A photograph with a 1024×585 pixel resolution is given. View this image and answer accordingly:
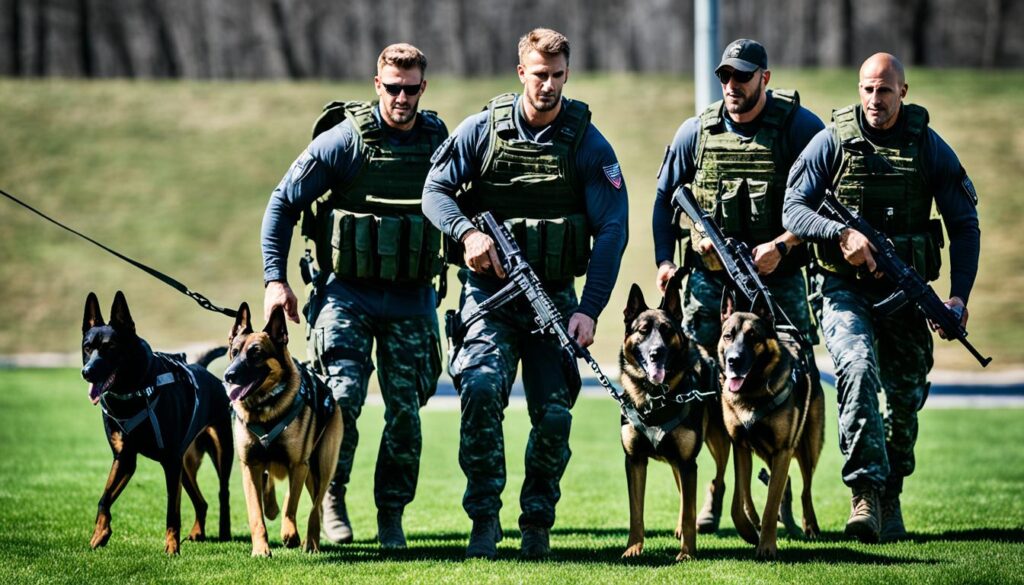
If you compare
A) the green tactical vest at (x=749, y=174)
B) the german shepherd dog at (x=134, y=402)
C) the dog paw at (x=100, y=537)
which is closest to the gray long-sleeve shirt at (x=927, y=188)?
the green tactical vest at (x=749, y=174)

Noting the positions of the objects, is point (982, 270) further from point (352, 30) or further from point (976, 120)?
point (352, 30)

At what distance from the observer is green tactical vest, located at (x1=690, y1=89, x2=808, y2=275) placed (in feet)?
23.2

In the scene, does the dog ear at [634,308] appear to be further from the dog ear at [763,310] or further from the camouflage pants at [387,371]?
the camouflage pants at [387,371]

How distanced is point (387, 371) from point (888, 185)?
2725 mm

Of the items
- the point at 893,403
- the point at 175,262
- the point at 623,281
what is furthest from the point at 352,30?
the point at 893,403

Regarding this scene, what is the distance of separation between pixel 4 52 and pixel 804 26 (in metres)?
14.6

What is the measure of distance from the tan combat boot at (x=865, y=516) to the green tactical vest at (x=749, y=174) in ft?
4.56

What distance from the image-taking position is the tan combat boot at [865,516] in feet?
22.1

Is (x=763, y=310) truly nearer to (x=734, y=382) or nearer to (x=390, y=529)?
(x=734, y=382)

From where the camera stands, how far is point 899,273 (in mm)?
6844

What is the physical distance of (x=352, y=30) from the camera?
25.3 m

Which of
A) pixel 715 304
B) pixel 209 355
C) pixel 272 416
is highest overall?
pixel 715 304

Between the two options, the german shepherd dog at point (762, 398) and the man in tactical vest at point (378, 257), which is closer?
the german shepherd dog at point (762, 398)

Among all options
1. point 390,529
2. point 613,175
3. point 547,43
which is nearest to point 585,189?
point 613,175
